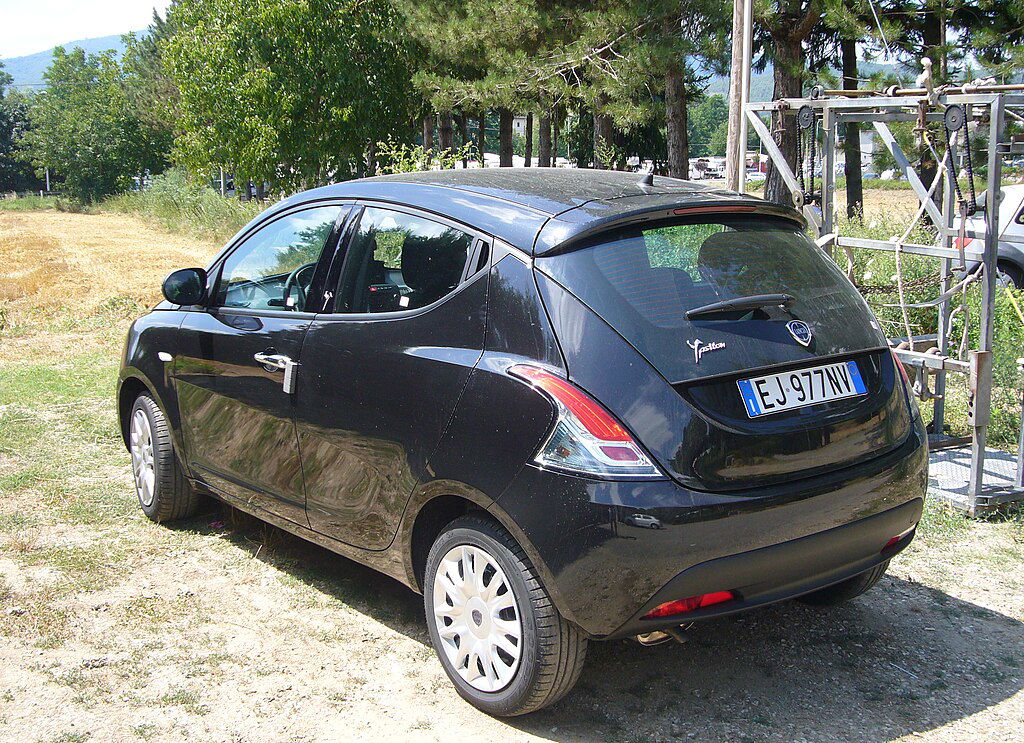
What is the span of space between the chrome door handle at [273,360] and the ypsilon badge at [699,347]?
5.86 feet

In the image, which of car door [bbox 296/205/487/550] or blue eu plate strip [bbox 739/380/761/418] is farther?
car door [bbox 296/205/487/550]

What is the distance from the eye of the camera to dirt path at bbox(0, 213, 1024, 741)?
3.57 m

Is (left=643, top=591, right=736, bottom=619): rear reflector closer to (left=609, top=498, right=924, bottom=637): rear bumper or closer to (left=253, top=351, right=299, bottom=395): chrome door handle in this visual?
(left=609, top=498, right=924, bottom=637): rear bumper

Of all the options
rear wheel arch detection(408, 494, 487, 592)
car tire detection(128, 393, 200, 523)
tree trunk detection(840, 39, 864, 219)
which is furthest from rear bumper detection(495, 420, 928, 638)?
tree trunk detection(840, 39, 864, 219)

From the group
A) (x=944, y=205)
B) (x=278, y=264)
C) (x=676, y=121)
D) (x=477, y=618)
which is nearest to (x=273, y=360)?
(x=278, y=264)

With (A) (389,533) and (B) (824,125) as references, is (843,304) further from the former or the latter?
(B) (824,125)

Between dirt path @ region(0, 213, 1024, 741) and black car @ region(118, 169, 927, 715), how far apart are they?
A: 34 centimetres

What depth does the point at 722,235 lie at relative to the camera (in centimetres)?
378

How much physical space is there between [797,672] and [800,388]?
1.16m

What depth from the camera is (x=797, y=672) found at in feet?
12.9

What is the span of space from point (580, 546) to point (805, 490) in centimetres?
78

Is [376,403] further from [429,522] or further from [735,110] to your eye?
[735,110]

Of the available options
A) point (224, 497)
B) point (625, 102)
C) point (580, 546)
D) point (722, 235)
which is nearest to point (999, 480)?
point (722, 235)

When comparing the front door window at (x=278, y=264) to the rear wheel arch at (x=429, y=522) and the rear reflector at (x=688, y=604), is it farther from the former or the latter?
the rear reflector at (x=688, y=604)
